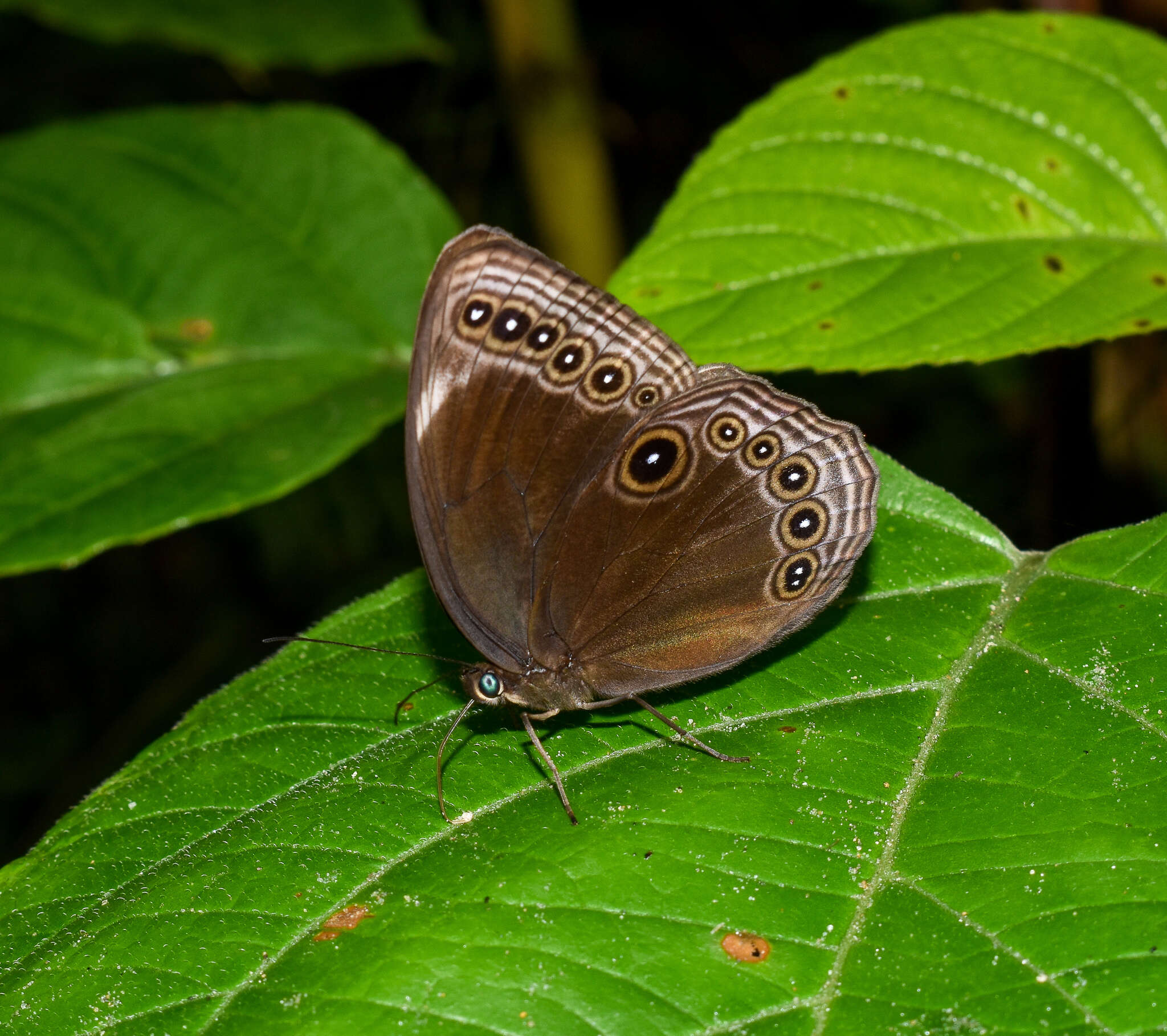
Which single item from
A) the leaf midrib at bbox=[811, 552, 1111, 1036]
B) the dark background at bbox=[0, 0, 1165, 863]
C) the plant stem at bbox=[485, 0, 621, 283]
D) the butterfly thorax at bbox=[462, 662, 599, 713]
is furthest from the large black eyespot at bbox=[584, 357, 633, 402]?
the dark background at bbox=[0, 0, 1165, 863]

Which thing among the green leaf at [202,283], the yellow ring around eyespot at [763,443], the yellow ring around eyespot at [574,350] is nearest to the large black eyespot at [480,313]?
the yellow ring around eyespot at [574,350]

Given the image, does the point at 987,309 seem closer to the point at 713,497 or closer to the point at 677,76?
the point at 713,497

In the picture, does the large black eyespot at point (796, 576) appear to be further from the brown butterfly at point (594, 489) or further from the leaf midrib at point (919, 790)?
the leaf midrib at point (919, 790)

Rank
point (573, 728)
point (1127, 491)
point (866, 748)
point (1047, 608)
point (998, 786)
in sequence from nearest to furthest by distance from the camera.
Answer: point (998, 786)
point (866, 748)
point (1047, 608)
point (573, 728)
point (1127, 491)

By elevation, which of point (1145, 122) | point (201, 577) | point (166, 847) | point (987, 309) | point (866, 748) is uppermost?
point (1145, 122)

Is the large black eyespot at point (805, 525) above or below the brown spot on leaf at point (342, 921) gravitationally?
above

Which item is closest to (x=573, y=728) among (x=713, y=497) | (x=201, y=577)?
(x=713, y=497)
